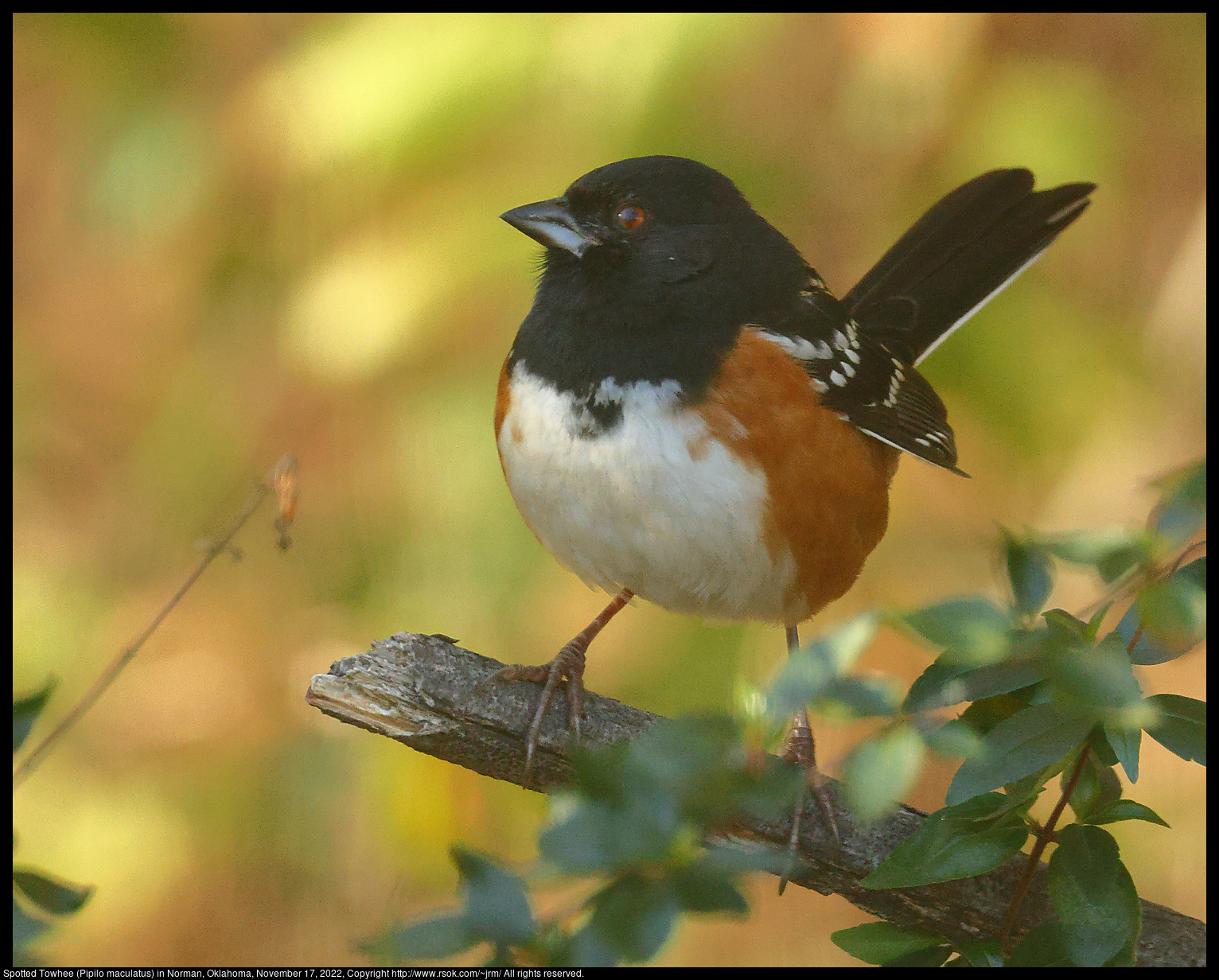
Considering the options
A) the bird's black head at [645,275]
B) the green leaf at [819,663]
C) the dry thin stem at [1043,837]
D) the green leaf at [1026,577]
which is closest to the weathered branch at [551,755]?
the dry thin stem at [1043,837]

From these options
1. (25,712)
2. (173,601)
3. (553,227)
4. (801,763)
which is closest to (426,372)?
(553,227)

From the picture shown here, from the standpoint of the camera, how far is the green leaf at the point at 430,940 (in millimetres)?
553

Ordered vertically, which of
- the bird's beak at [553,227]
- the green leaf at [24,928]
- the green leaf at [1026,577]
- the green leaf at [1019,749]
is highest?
the bird's beak at [553,227]

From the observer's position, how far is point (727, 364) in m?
1.48

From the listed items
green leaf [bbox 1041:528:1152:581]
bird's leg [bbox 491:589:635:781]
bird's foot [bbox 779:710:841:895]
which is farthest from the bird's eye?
green leaf [bbox 1041:528:1152:581]

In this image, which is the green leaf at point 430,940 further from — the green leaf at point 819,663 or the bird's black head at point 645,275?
the bird's black head at point 645,275

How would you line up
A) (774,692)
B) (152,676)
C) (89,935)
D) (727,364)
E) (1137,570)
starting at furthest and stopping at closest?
(152,676)
(89,935)
(727,364)
(1137,570)
(774,692)

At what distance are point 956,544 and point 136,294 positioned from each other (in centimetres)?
197

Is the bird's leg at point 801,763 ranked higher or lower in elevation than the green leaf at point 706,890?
lower

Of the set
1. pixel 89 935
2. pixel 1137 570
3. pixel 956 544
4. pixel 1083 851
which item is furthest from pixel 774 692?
pixel 89 935

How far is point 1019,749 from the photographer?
2.42ft

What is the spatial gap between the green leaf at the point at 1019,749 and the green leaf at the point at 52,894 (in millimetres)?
619

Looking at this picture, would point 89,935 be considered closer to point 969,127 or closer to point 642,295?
point 642,295

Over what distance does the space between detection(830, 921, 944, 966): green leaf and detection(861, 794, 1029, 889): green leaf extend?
0.32 ft
